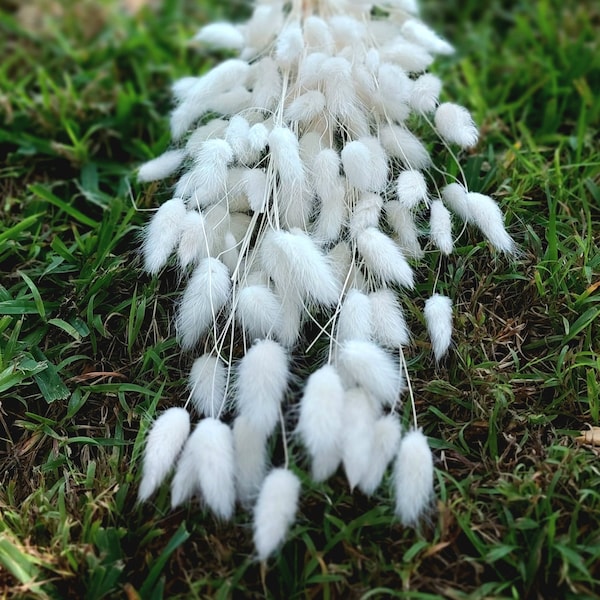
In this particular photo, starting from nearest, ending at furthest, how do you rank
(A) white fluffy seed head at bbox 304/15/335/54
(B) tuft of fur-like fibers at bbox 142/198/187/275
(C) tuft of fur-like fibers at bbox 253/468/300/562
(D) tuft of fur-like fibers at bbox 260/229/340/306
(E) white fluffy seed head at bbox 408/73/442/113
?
(C) tuft of fur-like fibers at bbox 253/468/300/562 → (D) tuft of fur-like fibers at bbox 260/229/340/306 → (B) tuft of fur-like fibers at bbox 142/198/187/275 → (E) white fluffy seed head at bbox 408/73/442/113 → (A) white fluffy seed head at bbox 304/15/335/54

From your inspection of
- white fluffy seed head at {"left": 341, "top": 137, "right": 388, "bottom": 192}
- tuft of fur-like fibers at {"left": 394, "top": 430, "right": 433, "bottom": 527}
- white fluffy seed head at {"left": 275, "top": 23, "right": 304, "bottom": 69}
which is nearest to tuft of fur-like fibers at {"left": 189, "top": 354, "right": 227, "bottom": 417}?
tuft of fur-like fibers at {"left": 394, "top": 430, "right": 433, "bottom": 527}

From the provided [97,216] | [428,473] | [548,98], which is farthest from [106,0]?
[428,473]

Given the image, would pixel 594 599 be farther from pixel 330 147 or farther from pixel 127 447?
pixel 330 147

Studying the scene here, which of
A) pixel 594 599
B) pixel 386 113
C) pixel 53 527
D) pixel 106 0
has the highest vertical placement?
pixel 386 113

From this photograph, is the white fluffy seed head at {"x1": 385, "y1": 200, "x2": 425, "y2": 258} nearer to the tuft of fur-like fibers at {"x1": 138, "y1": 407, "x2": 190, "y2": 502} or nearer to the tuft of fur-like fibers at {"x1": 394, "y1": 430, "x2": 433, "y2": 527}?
the tuft of fur-like fibers at {"x1": 394, "y1": 430, "x2": 433, "y2": 527}

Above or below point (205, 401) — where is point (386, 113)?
above

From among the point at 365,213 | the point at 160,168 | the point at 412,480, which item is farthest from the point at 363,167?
the point at 412,480

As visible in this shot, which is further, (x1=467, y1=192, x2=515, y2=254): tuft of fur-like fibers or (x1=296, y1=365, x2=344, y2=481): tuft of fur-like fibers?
(x1=467, y1=192, x2=515, y2=254): tuft of fur-like fibers

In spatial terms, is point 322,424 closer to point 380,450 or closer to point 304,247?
point 380,450
